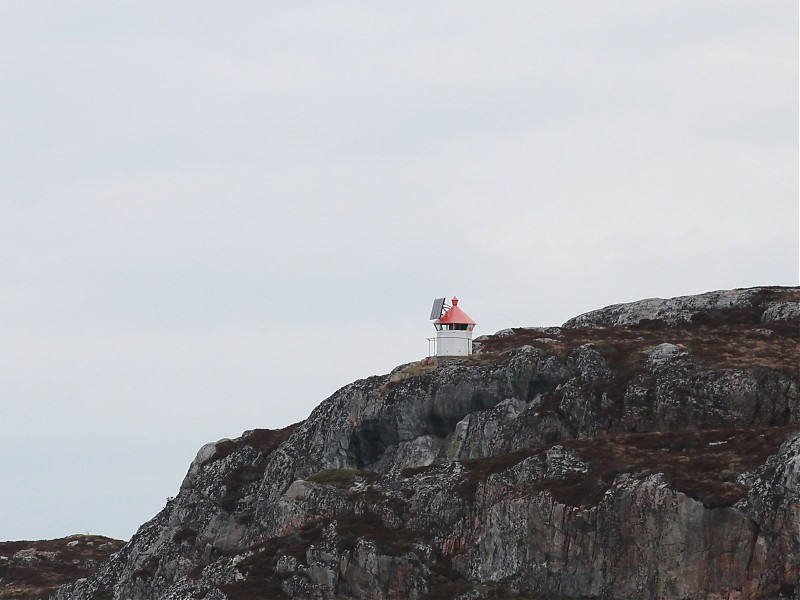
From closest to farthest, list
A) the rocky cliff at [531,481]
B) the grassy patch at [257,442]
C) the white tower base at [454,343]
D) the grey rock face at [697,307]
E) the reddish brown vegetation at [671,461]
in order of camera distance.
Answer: the rocky cliff at [531,481]
the reddish brown vegetation at [671,461]
the grey rock face at [697,307]
the white tower base at [454,343]
the grassy patch at [257,442]

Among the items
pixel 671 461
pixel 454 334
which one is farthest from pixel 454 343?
pixel 671 461

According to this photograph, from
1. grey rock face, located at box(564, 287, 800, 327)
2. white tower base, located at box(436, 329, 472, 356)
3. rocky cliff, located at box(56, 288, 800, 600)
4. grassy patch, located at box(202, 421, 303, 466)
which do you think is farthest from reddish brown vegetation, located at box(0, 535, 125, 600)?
grey rock face, located at box(564, 287, 800, 327)

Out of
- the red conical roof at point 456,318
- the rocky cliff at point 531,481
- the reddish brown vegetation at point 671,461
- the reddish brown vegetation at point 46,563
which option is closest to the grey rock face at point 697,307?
the rocky cliff at point 531,481

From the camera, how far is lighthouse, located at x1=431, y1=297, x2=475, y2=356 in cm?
11244

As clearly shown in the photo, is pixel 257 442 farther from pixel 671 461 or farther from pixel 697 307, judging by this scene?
pixel 671 461

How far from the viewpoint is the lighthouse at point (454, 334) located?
11244cm

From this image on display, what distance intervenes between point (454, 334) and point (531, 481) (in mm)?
30689

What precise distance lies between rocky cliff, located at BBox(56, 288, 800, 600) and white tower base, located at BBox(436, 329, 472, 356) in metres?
1.88

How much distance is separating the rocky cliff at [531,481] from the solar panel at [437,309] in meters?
5.16

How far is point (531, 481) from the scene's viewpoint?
274 ft

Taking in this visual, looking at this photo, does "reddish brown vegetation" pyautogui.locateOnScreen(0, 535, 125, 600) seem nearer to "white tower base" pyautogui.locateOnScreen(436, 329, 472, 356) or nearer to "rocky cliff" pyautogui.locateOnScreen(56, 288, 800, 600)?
"rocky cliff" pyautogui.locateOnScreen(56, 288, 800, 600)

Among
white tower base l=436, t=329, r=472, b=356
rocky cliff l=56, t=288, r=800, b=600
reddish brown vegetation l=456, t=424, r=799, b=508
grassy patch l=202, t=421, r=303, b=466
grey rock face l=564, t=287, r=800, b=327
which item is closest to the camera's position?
rocky cliff l=56, t=288, r=800, b=600

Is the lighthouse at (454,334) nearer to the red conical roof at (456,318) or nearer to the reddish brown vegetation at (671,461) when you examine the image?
the red conical roof at (456,318)

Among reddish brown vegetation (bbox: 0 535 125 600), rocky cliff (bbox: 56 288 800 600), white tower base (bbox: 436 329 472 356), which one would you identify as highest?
white tower base (bbox: 436 329 472 356)
